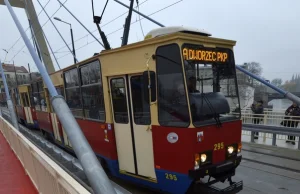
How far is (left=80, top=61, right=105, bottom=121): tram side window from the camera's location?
5.55m

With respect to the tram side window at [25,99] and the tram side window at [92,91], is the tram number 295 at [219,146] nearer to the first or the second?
the tram side window at [92,91]

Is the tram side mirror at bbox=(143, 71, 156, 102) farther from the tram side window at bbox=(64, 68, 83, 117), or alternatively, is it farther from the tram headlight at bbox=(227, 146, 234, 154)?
the tram side window at bbox=(64, 68, 83, 117)

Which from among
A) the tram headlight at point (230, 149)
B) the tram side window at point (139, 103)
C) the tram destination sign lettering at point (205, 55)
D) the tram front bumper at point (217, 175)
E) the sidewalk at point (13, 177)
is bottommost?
the sidewalk at point (13, 177)

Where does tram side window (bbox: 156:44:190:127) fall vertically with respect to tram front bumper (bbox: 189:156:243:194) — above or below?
above

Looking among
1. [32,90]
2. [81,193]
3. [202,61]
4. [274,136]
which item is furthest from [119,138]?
[32,90]

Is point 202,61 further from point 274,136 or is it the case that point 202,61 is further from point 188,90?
point 274,136

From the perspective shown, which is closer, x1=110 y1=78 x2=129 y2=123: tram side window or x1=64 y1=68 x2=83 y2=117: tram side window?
x1=110 y1=78 x2=129 y2=123: tram side window

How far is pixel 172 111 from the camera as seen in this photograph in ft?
13.4

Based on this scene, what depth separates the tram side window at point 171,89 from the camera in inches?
155

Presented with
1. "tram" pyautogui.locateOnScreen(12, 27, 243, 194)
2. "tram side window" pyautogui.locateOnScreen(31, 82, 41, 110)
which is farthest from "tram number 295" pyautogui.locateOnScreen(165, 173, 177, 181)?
"tram side window" pyautogui.locateOnScreen(31, 82, 41, 110)

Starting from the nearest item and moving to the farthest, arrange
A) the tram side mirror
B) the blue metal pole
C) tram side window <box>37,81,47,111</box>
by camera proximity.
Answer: the blue metal pole, the tram side mirror, tram side window <box>37,81,47,111</box>

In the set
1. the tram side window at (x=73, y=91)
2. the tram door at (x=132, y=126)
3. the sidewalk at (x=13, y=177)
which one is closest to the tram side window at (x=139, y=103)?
the tram door at (x=132, y=126)

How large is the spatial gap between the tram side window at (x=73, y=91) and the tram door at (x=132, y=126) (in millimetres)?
2127

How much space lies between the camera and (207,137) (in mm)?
4055
